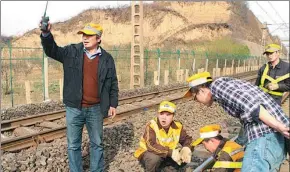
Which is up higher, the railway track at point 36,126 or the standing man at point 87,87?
the standing man at point 87,87

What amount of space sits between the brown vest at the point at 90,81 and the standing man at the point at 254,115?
178cm

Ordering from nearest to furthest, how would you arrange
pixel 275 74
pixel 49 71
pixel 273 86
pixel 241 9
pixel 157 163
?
pixel 157 163
pixel 273 86
pixel 275 74
pixel 49 71
pixel 241 9

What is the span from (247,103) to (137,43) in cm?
1533

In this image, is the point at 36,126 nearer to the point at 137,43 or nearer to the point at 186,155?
the point at 186,155

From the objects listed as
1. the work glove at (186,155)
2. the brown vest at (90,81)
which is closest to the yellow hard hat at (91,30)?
the brown vest at (90,81)

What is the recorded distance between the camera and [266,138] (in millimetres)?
2748

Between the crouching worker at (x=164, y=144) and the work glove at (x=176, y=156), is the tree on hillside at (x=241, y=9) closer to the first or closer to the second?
the crouching worker at (x=164, y=144)

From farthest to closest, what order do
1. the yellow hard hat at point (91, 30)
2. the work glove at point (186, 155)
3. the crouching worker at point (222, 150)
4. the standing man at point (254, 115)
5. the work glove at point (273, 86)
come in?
the work glove at point (273, 86) → the work glove at point (186, 155) → the yellow hard hat at point (91, 30) → the crouching worker at point (222, 150) → the standing man at point (254, 115)

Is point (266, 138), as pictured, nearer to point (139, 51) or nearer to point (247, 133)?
point (247, 133)

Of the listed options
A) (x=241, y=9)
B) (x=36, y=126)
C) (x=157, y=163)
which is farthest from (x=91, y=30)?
(x=241, y=9)

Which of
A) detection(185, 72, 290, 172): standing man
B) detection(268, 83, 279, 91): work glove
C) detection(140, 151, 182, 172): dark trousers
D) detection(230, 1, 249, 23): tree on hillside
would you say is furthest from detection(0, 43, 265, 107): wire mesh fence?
detection(230, 1, 249, 23): tree on hillside

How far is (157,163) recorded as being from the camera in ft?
14.4

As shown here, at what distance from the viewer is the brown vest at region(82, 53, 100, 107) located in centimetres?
431

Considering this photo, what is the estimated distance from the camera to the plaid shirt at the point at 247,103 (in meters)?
2.70
